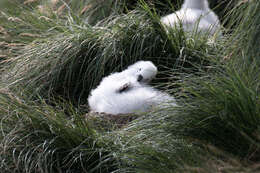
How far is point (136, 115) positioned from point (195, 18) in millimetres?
2008

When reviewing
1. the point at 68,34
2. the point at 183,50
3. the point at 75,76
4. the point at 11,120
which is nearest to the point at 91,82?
the point at 75,76

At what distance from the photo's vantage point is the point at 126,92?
4.63 m

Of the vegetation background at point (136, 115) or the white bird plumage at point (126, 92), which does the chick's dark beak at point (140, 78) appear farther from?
the vegetation background at point (136, 115)

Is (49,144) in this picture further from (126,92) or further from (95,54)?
(95,54)

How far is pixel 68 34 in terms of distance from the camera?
519 cm

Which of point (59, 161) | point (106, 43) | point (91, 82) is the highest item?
point (106, 43)

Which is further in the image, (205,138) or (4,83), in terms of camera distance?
(4,83)

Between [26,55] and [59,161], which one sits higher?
[26,55]

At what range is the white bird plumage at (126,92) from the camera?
175 inches

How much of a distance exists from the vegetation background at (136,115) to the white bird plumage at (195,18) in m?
0.45

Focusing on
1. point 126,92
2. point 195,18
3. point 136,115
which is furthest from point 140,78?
point 195,18

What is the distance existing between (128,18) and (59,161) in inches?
80.9

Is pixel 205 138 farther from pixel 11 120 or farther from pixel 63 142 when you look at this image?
pixel 11 120

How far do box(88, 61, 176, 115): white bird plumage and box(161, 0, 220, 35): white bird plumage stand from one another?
0.86 meters
